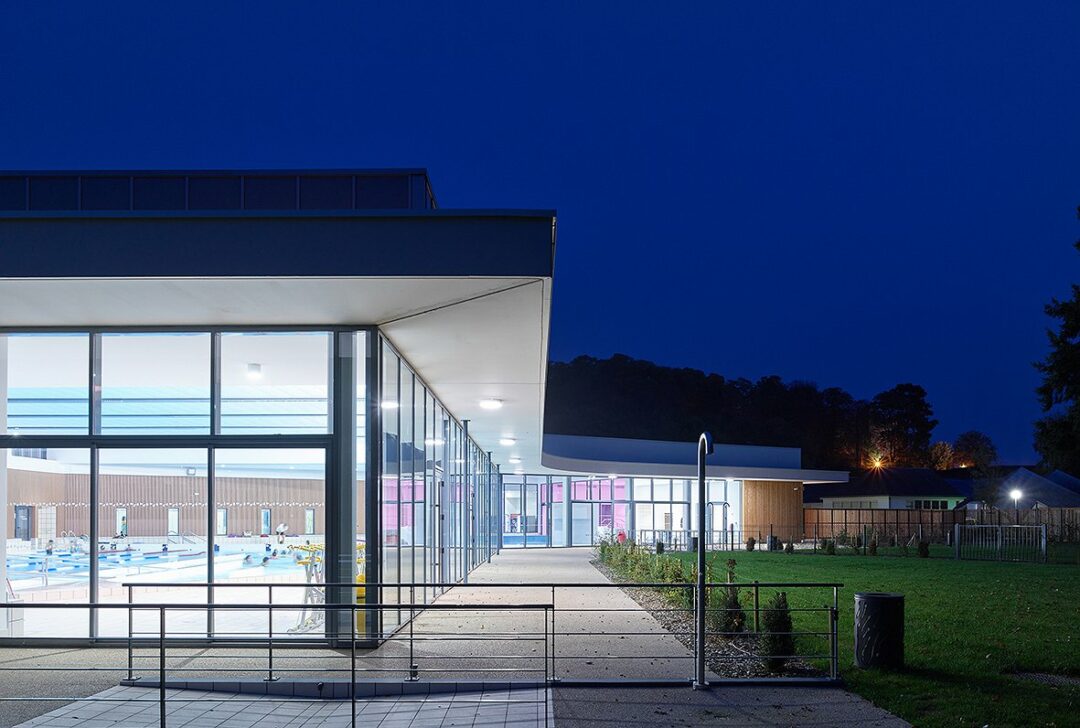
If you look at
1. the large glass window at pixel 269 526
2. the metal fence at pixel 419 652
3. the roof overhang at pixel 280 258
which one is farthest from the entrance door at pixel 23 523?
the roof overhang at pixel 280 258

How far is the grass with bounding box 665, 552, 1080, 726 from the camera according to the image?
9.45 metres

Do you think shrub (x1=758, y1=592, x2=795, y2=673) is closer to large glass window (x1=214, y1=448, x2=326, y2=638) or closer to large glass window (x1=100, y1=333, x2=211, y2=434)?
large glass window (x1=214, y1=448, x2=326, y2=638)

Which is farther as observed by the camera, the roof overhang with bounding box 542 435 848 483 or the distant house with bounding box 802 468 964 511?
→ the distant house with bounding box 802 468 964 511

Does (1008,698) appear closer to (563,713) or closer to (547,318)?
(563,713)

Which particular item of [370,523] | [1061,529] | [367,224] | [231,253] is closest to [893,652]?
[370,523]

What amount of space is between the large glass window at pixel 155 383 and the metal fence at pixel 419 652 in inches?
81.6

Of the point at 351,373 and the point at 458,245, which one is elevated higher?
the point at 458,245

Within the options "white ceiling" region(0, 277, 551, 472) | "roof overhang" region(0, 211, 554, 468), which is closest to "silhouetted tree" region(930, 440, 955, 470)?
"white ceiling" region(0, 277, 551, 472)

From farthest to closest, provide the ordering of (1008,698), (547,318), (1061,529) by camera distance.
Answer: (1061,529), (547,318), (1008,698)

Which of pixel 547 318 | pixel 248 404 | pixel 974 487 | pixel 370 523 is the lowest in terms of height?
pixel 974 487

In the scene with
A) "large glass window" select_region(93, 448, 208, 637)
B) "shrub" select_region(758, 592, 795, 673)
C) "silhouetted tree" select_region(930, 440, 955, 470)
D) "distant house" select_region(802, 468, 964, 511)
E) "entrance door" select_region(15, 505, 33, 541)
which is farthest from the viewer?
"silhouetted tree" select_region(930, 440, 955, 470)

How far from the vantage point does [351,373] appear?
13.0 m

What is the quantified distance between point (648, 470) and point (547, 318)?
35.6m

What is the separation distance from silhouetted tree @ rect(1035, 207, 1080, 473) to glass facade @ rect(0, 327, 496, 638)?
103ft
